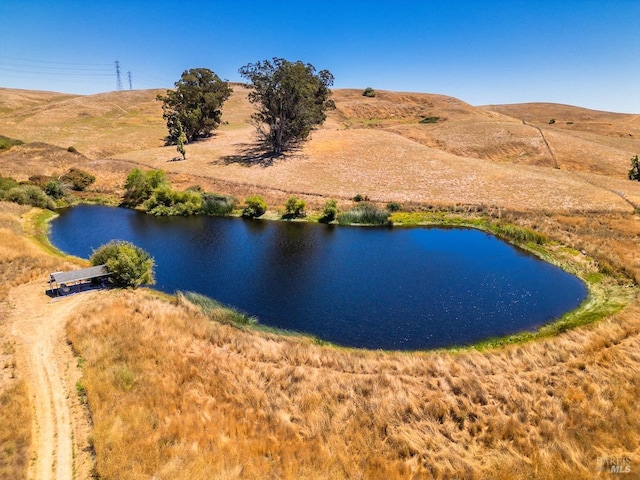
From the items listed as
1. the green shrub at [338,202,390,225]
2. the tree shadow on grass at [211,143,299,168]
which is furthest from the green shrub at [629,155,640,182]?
the tree shadow on grass at [211,143,299,168]

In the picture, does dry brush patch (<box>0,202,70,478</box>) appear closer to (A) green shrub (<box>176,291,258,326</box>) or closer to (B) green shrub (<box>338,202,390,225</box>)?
(A) green shrub (<box>176,291,258,326</box>)

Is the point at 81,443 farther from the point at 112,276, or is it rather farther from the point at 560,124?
the point at 560,124

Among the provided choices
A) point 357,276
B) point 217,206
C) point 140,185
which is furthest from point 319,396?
point 140,185

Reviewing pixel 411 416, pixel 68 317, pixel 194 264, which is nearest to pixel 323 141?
pixel 194 264

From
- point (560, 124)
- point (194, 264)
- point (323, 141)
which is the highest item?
point (560, 124)

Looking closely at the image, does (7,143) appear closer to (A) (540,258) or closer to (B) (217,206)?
(B) (217,206)

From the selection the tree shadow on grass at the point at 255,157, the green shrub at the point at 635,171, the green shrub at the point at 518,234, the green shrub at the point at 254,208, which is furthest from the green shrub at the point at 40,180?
the green shrub at the point at 635,171
